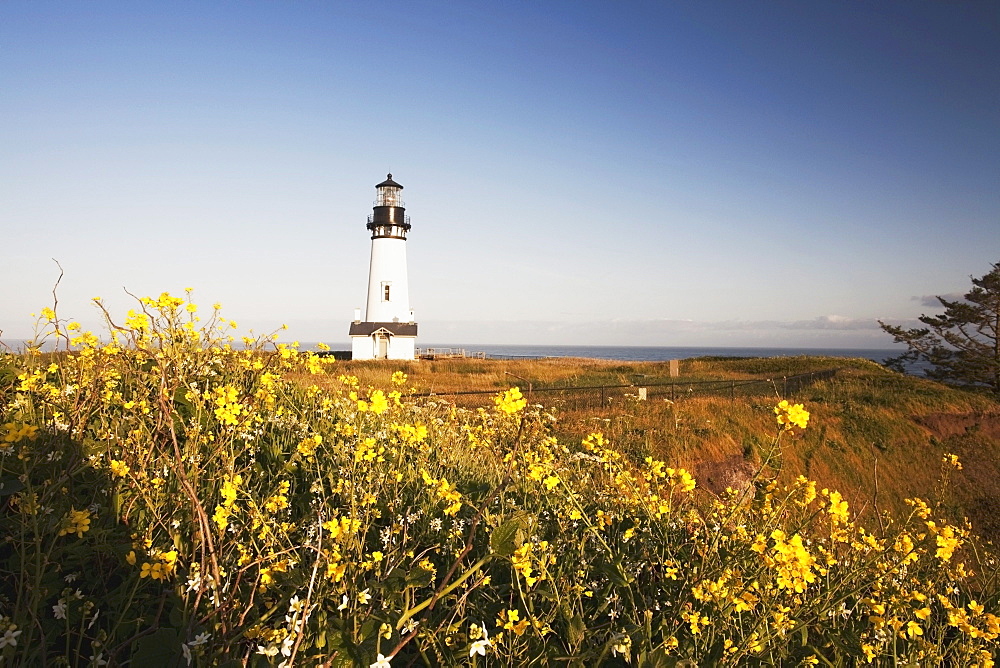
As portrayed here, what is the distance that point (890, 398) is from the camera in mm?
21922

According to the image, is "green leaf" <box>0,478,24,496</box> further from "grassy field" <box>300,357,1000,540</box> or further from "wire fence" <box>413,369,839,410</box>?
"wire fence" <box>413,369,839,410</box>

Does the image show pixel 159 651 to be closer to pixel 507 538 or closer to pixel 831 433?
A: pixel 507 538

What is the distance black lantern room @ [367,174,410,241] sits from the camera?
44.8 meters

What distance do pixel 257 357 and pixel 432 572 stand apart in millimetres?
4062

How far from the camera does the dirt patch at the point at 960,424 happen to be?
1867 cm

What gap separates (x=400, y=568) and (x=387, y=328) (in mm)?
43075

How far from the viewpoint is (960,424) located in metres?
19.5

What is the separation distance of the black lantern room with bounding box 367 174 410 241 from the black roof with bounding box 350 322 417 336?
6.92 meters

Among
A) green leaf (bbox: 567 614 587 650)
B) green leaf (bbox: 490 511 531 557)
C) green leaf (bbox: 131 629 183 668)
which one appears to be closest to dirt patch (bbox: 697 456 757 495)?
green leaf (bbox: 567 614 587 650)

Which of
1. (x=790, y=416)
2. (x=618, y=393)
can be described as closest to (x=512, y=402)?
(x=790, y=416)

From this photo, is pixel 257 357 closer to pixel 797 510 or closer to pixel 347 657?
pixel 347 657

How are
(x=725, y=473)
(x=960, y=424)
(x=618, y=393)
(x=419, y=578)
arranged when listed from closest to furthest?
(x=419, y=578) < (x=725, y=473) < (x=960, y=424) < (x=618, y=393)

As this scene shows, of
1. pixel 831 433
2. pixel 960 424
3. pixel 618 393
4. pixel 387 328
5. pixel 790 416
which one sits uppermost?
pixel 387 328

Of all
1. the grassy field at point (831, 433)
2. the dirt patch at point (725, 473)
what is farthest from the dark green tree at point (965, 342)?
the dirt patch at point (725, 473)
